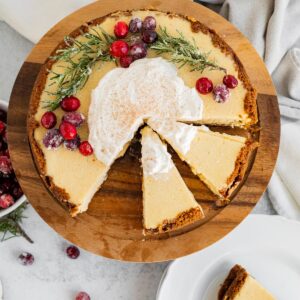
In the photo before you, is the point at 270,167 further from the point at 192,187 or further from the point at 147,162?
Result: the point at 147,162

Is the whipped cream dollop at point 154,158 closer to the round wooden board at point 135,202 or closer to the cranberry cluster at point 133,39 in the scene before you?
the round wooden board at point 135,202

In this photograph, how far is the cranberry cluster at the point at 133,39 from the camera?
2.23 meters

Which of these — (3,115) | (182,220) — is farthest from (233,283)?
(3,115)

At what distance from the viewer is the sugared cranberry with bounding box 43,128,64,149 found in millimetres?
2193

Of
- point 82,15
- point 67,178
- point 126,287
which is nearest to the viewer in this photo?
point 67,178

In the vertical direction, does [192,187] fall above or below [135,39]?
below

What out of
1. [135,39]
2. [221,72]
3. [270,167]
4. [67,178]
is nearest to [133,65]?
Answer: [135,39]

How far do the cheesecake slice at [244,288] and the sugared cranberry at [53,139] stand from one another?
42.9 inches

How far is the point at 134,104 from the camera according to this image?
222cm

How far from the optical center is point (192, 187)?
2.32 m

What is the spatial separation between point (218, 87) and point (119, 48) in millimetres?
443

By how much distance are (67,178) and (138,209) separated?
34 centimetres

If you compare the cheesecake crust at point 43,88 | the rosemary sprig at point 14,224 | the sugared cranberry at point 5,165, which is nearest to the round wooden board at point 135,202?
the cheesecake crust at point 43,88

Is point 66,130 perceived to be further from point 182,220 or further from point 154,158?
Answer: point 182,220
